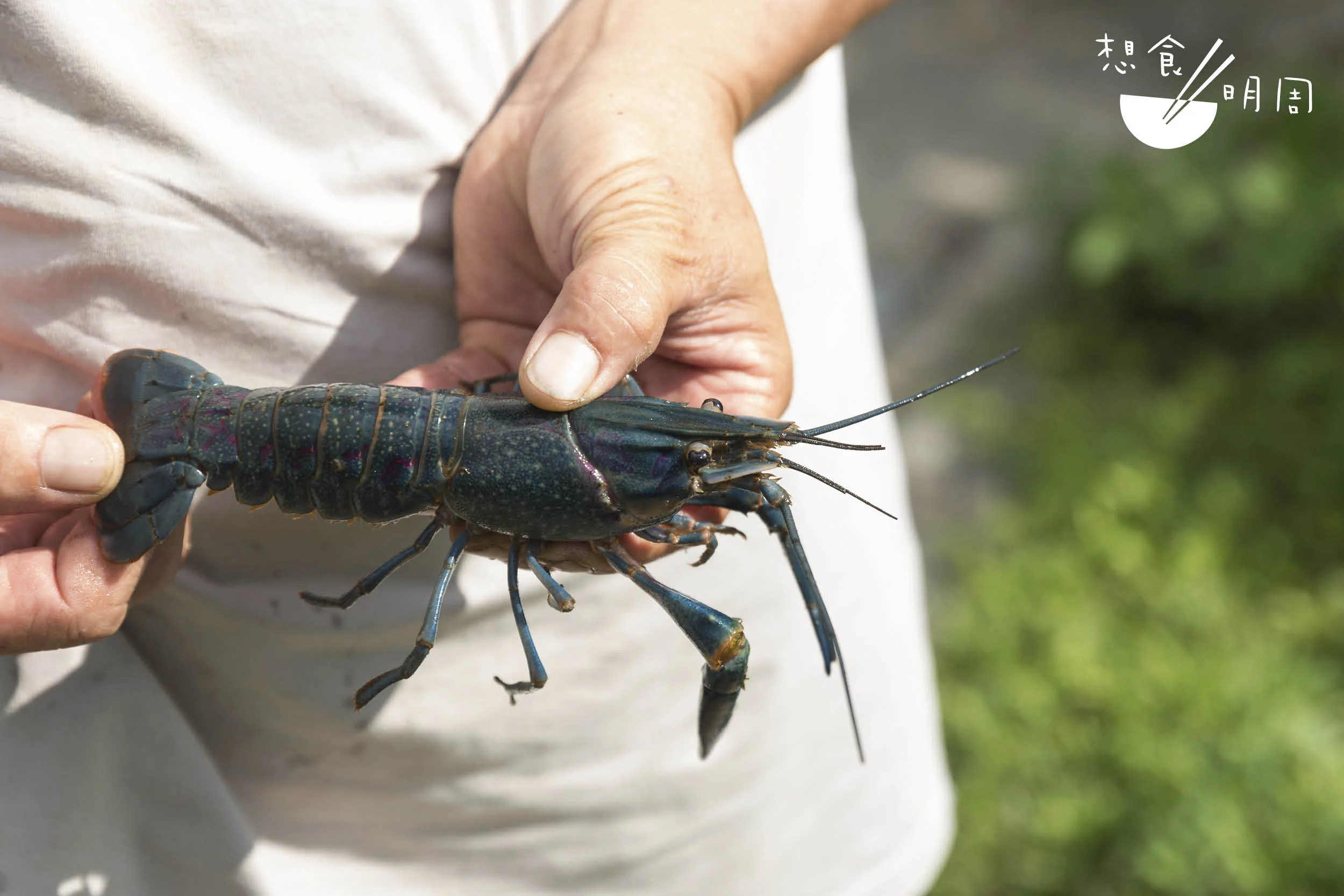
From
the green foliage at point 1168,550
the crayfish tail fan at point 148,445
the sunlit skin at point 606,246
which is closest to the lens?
the sunlit skin at point 606,246

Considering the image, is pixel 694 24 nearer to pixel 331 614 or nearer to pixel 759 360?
pixel 759 360

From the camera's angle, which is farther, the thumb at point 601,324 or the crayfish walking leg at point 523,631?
the crayfish walking leg at point 523,631

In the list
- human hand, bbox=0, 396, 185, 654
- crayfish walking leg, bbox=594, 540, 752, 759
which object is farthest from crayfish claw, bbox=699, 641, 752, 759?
human hand, bbox=0, 396, 185, 654

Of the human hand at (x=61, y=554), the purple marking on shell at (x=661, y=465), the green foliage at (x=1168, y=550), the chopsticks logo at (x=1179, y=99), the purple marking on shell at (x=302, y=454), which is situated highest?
the human hand at (x=61, y=554)

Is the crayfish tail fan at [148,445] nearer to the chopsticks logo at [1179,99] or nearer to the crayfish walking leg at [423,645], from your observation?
the crayfish walking leg at [423,645]

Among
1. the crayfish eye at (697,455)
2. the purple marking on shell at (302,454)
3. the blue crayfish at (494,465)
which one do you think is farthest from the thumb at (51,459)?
the crayfish eye at (697,455)

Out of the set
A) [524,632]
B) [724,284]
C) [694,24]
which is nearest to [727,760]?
[524,632]

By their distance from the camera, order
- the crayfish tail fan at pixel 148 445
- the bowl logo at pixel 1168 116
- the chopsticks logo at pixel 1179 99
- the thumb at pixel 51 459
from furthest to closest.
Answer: the chopsticks logo at pixel 1179 99, the bowl logo at pixel 1168 116, the crayfish tail fan at pixel 148 445, the thumb at pixel 51 459
